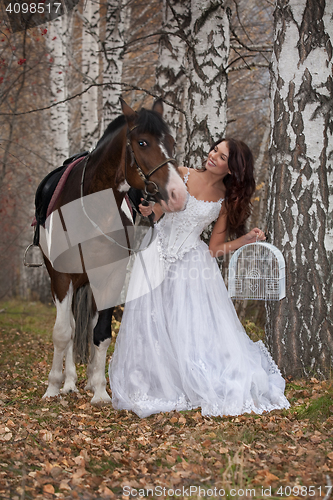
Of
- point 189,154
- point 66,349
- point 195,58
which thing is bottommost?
point 66,349

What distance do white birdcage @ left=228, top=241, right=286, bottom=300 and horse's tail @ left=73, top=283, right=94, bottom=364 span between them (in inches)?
60.1

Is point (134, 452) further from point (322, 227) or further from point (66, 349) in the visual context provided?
point (322, 227)

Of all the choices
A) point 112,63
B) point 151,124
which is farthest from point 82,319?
point 112,63

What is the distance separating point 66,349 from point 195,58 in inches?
129

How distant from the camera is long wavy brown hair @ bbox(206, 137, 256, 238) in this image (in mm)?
3977

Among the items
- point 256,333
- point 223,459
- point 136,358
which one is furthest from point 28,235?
point 223,459

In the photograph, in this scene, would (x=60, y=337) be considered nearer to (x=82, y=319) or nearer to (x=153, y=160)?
(x=82, y=319)

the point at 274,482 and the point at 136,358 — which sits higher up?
the point at 136,358

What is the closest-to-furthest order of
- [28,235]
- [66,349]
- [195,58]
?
[66,349]
[195,58]
[28,235]

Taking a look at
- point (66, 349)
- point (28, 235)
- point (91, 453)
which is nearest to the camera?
point (91, 453)

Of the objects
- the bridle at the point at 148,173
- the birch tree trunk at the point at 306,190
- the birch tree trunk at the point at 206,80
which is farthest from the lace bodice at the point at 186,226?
the birch tree trunk at the point at 206,80

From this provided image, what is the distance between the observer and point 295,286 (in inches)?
160

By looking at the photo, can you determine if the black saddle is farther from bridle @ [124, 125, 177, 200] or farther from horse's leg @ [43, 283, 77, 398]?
bridle @ [124, 125, 177, 200]

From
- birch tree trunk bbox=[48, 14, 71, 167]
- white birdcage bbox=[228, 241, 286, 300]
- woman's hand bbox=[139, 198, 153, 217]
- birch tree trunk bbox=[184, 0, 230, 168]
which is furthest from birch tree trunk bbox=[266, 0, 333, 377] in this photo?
birch tree trunk bbox=[48, 14, 71, 167]
